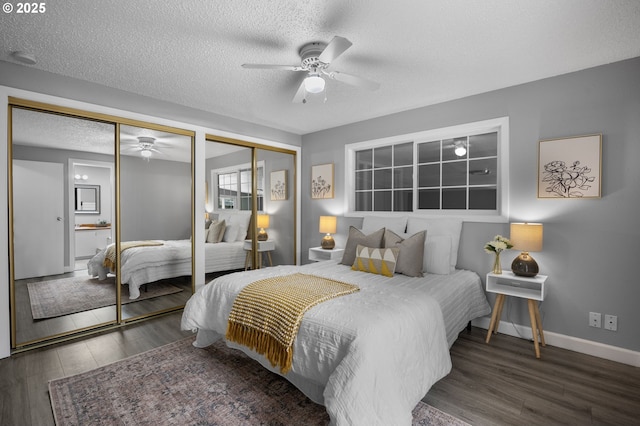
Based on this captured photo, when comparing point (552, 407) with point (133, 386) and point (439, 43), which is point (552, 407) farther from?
point (133, 386)

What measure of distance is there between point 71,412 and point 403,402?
78.6 inches

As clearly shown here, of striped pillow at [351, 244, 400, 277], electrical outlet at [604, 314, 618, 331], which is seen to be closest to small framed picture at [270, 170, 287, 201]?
striped pillow at [351, 244, 400, 277]

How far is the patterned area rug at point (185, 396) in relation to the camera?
5.98 feet

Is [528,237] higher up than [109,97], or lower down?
lower down

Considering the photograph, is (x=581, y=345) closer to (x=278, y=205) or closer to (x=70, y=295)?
(x=278, y=205)

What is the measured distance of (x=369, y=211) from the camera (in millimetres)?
4395

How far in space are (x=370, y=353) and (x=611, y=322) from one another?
2.45 metres

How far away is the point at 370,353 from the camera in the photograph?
5.21 ft

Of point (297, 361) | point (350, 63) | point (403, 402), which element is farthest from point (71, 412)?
point (350, 63)

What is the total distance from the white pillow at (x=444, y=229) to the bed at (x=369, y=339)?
1.50ft

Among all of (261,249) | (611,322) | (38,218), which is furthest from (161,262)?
(611,322)

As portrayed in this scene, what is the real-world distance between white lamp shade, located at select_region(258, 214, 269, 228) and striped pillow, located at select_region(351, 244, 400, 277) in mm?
1921

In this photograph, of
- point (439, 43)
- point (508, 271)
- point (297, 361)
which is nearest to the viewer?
point (297, 361)

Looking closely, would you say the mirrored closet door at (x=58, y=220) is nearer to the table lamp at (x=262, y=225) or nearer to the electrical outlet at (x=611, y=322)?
the table lamp at (x=262, y=225)
